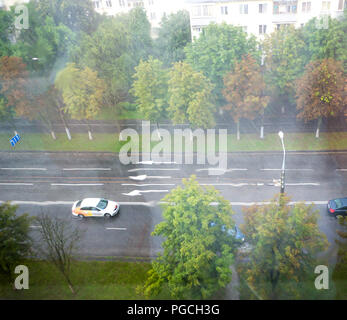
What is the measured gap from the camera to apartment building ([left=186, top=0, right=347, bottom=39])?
32969mm

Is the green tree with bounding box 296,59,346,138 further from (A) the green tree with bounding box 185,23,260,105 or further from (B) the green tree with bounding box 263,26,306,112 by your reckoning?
(A) the green tree with bounding box 185,23,260,105

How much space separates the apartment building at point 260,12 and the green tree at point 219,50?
17.3 feet

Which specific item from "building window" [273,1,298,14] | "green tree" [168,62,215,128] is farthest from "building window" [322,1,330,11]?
"green tree" [168,62,215,128]

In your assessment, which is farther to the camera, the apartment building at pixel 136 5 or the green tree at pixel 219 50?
the apartment building at pixel 136 5

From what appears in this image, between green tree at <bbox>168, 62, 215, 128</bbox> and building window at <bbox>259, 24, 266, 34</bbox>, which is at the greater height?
building window at <bbox>259, 24, 266, 34</bbox>

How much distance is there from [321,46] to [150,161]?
64.5 feet

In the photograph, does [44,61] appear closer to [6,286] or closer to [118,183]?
[118,183]

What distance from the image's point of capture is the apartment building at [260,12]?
108 feet

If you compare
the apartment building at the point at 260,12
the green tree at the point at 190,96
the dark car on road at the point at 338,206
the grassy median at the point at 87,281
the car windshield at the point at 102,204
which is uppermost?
the apartment building at the point at 260,12

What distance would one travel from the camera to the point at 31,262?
1825 cm

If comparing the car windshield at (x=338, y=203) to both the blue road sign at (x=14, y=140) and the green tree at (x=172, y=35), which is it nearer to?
the green tree at (x=172, y=35)

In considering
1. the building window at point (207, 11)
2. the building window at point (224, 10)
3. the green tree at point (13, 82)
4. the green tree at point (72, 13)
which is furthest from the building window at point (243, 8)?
the green tree at point (13, 82)

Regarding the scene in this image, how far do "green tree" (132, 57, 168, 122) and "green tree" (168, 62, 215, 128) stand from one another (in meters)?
1.20

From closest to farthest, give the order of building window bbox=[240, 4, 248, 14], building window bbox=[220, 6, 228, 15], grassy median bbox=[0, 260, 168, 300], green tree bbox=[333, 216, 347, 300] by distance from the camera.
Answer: green tree bbox=[333, 216, 347, 300]
grassy median bbox=[0, 260, 168, 300]
building window bbox=[240, 4, 248, 14]
building window bbox=[220, 6, 228, 15]
